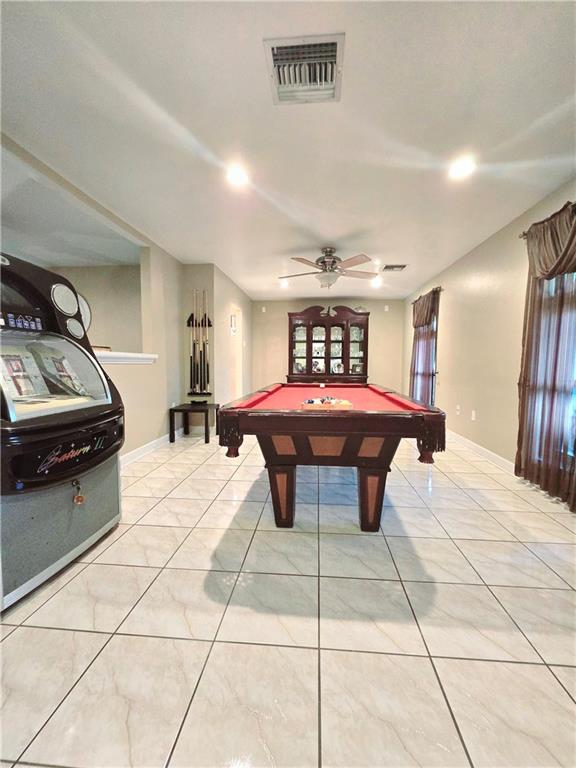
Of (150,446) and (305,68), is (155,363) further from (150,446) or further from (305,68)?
(305,68)

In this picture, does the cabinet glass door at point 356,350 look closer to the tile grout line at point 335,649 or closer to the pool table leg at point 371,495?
the pool table leg at point 371,495

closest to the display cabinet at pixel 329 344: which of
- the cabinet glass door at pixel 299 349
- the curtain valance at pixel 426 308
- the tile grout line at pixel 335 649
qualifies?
the cabinet glass door at pixel 299 349

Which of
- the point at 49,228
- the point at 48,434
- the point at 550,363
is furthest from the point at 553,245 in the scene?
the point at 49,228

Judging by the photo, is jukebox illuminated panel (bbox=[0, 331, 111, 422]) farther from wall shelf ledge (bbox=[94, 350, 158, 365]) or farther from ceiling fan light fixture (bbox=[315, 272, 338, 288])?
ceiling fan light fixture (bbox=[315, 272, 338, 288])

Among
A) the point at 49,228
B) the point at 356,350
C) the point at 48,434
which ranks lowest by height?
the point at 48,434

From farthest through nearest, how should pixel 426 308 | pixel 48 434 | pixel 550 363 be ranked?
pixel 426 308, pixel 550 363, pixel 48 434

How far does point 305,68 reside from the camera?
1.49 metres

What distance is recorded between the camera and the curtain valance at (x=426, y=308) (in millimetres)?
4938

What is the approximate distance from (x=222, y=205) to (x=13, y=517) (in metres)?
2.72

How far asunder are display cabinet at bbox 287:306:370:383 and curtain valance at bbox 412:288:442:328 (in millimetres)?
1154

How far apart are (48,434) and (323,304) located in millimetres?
6367

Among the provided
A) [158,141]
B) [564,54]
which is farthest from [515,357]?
[158,141]

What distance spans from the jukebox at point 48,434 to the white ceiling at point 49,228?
1249mm

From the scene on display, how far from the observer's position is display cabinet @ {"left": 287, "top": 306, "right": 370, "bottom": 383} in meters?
6.49
